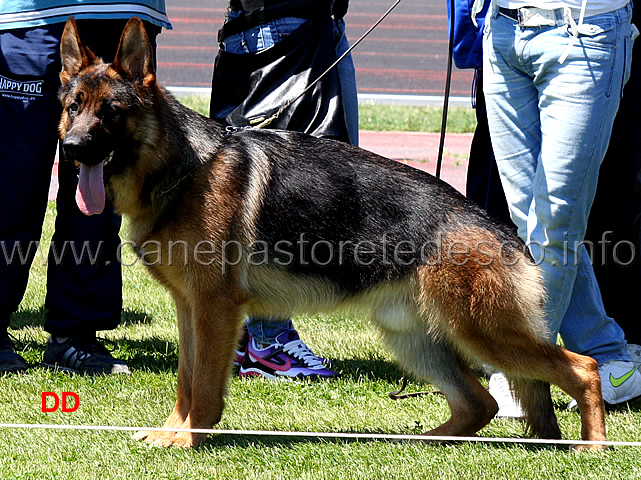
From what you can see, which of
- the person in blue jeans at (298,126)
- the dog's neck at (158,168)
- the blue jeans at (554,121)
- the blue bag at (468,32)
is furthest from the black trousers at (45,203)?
the blue jeans at (554,121)

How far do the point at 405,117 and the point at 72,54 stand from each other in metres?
8.29

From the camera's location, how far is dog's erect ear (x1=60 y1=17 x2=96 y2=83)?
137 inches

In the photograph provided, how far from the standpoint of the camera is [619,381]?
4.13 metres

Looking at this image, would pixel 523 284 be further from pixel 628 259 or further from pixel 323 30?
pixel 323 30

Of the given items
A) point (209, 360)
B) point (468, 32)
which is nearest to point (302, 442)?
point (209, 360)

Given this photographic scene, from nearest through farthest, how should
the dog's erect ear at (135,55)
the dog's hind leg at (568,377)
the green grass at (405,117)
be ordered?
the dog's erect ear at (135,55), the dog's hind leg at (568,377), the green grass at (405,117)

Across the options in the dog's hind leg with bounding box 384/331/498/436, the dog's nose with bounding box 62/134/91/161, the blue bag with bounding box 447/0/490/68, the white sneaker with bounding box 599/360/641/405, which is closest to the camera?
the dog's nose with bounding box 62/134/91/161

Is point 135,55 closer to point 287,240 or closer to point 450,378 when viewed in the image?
point 287,240

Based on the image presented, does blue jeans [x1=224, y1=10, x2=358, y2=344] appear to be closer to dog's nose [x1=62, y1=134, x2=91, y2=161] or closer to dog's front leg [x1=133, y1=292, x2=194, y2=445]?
dog's front leg [x1=133, y1=292, x2=194, y2=445]

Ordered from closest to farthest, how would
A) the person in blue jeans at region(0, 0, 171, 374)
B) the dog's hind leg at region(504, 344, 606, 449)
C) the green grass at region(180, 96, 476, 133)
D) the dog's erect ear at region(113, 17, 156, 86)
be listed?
the dog's erect ear at region(113, 17, 156, 86), the dog's hind leg at region(504, 344, 606, 449), the person in blue jeans at region(0, 0, 171, 374), the green grass at region(180, 96, 476, 133)

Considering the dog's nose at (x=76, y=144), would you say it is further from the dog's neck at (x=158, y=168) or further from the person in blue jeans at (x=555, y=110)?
the person in blue jeans at (x=555, y=110)

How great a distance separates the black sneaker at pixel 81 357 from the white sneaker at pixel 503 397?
1958 mm

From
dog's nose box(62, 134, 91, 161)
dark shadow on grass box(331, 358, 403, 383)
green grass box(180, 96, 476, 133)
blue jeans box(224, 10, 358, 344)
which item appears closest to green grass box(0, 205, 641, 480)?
dark shadow on grass box(331, 358, 403, 383)

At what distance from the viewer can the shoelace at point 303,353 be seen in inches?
184
